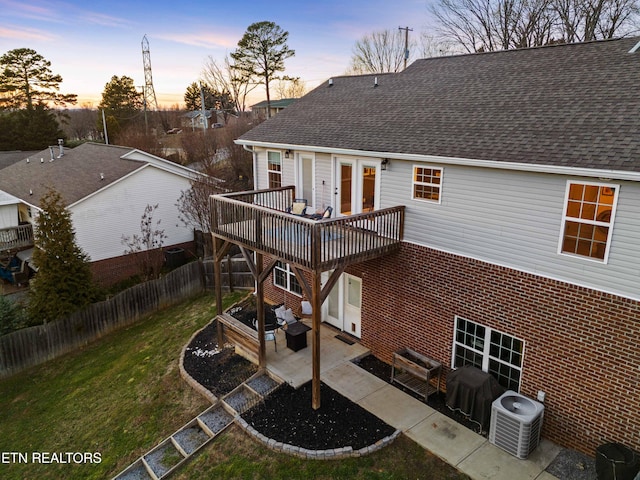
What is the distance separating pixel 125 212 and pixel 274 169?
10.5 m

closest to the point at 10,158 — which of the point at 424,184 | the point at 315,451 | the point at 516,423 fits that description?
the point at 424,184

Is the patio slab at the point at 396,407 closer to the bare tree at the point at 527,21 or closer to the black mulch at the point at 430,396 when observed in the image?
the black mulch at the point at 430,396

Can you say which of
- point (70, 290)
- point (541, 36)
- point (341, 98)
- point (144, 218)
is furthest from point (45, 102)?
point (541, 36)

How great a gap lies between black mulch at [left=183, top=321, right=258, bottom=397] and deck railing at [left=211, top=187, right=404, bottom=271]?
Result: 3546 mm

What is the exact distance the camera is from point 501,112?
9430mm

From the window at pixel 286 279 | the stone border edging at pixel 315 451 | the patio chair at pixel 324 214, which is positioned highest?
the patio chair at pixel 324 214

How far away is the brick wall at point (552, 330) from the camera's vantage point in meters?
7.40

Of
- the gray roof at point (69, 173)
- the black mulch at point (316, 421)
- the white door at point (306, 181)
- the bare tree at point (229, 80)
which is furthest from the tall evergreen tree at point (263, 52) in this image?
the black mulch at point (316, 421)

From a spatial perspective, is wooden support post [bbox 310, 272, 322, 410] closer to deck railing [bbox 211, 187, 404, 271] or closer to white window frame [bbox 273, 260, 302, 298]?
deck railing [bbox 211, 187, 404, 271]

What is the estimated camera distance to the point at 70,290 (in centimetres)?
1498

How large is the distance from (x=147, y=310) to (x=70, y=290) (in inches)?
118

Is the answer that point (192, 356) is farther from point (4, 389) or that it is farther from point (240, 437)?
point (4, 389)

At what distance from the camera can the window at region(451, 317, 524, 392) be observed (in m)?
8.95

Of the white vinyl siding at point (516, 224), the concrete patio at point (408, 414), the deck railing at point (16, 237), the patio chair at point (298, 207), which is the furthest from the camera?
the deck railing at point (16, 237)
